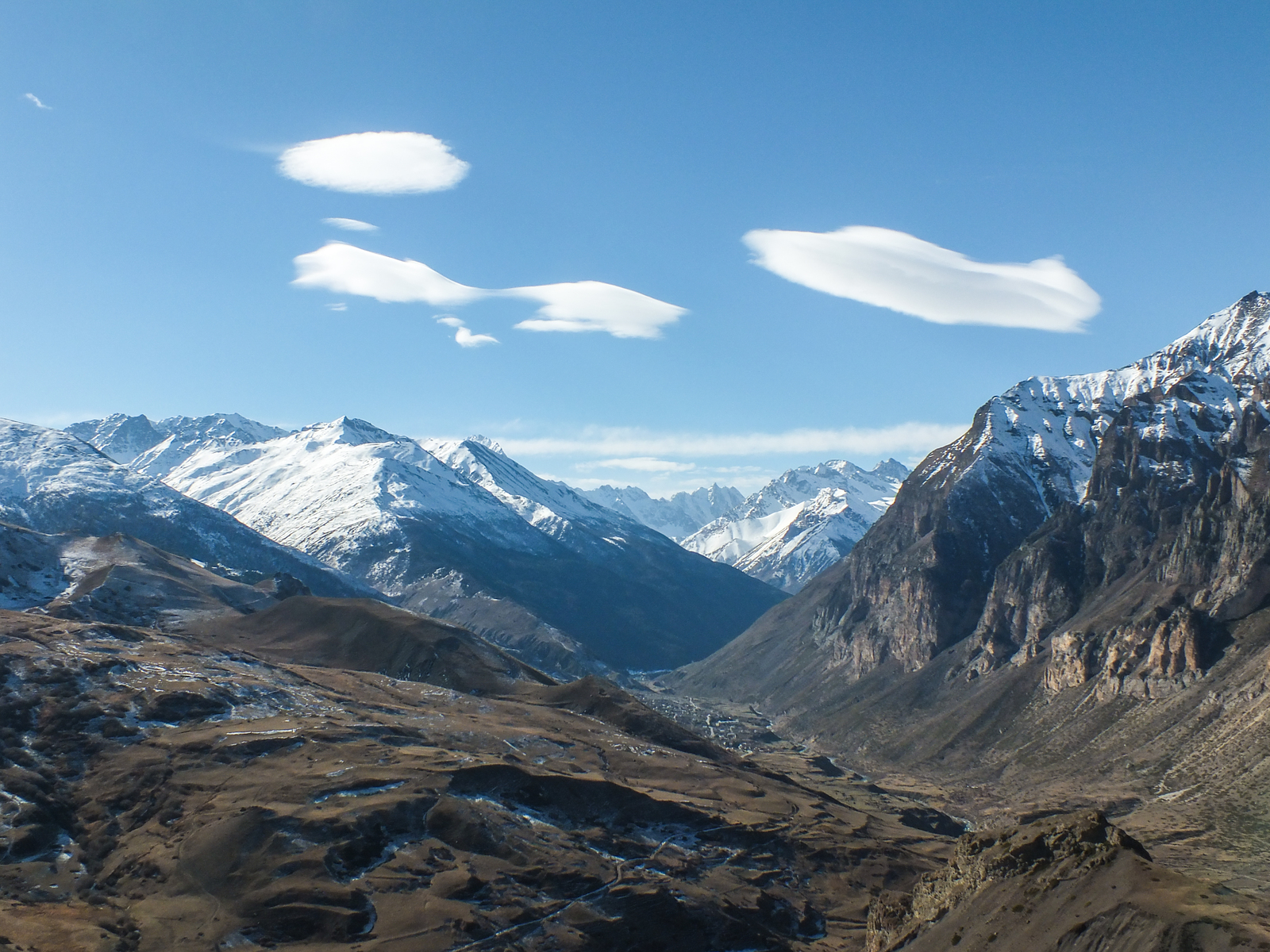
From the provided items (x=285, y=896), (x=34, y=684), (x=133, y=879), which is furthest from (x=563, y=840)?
(x=34, y=684)

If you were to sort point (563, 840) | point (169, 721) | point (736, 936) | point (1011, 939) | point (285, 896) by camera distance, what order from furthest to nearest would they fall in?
1. point (169, 721)
2. point (563, 840)
3. point (736, 936)
4. point (285, 896)
5. point (1011, 939)

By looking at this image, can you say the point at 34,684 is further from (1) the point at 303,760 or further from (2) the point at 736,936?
(2) the point at 736,936

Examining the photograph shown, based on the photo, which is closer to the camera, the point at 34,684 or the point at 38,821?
the point at 38,821

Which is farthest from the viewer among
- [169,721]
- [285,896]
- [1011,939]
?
[169,721]

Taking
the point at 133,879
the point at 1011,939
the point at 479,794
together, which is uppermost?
the point at 1011,939

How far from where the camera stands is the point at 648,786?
7844 inches

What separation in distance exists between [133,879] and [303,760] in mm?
37286

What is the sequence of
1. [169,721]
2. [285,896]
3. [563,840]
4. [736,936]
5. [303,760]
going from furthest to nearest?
[169,721] → [303,760] → [563,840] → [736,936] → [285,896]

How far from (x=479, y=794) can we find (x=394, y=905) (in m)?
36.6

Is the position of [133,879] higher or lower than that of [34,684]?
lower

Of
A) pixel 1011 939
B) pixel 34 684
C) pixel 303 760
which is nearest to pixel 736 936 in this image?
pixel 1011 939

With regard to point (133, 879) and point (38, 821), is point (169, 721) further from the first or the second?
point (133, 879)

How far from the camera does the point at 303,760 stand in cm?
17750

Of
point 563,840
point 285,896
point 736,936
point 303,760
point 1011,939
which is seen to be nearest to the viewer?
point 1011,939
